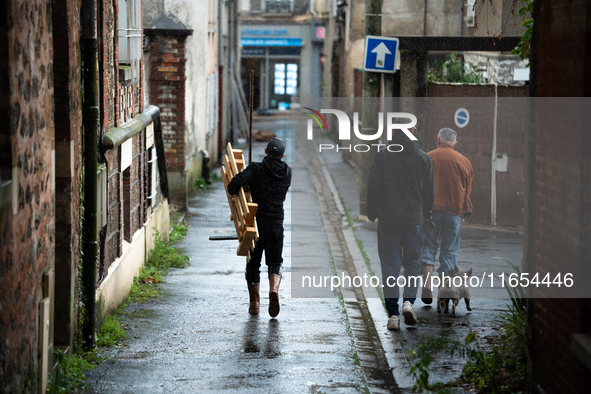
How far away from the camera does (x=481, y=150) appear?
12414 millimetres

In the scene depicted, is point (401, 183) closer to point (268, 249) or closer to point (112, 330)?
point (268, 249)

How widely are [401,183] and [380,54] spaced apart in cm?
532

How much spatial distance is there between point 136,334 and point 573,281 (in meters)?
4.30

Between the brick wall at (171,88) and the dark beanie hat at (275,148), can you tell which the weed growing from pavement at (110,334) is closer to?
the dark beanie hat at (275,148)

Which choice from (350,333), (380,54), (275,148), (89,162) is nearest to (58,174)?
(89,162)

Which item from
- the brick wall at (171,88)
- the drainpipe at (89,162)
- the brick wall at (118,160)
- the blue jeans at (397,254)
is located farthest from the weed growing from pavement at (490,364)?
the brick wall at (171,88)

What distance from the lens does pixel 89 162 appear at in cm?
676

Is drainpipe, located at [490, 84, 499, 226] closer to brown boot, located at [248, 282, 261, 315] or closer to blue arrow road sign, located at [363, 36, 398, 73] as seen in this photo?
blue arrow road sign, located at [363, 36, 398, 73]

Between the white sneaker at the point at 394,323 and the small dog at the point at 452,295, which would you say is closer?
the white sneaker at the point at 394,323

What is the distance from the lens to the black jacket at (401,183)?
25.5ft

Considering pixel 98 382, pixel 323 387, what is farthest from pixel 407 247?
pixel 98 382

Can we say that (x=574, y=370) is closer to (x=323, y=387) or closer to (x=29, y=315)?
(x=323, y=387)

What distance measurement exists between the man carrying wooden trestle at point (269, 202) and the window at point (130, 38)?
2.24m

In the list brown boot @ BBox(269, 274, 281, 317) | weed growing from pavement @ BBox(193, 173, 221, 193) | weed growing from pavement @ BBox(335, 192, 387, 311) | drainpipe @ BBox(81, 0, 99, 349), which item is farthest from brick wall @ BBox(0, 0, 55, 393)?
weed growing from pavement @ BBox(193, 173, 221, 193)
